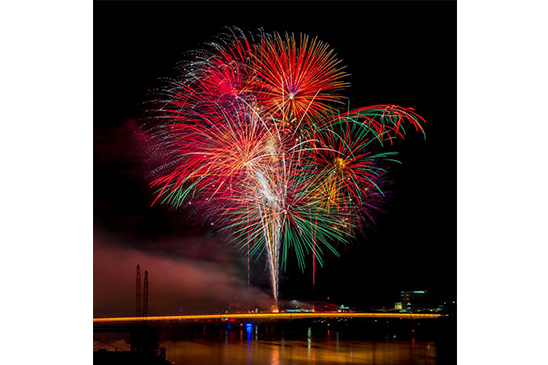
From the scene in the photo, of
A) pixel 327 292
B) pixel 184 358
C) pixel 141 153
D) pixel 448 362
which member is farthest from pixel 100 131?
pixel 184 358

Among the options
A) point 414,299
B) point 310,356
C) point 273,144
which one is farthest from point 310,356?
point 273,144

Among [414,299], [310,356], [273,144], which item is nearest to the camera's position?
[273,144]

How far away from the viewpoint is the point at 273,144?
5867 mm

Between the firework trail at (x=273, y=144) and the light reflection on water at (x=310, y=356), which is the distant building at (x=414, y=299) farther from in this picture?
the light reflection on water at (x=310, y=356)

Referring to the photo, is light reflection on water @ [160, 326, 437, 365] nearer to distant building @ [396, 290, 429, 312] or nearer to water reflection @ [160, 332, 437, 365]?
water reflection @ [160, 332, 437, 365]

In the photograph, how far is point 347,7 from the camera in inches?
216

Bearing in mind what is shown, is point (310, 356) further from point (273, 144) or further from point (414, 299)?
point (273, 144)

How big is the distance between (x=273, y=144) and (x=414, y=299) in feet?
13.5

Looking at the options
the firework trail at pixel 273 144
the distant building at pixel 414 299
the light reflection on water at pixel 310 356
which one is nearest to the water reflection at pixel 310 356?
the light reflection on water at pixel 310 356

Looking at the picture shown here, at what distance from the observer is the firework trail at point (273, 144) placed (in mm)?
5531

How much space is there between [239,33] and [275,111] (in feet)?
3.33

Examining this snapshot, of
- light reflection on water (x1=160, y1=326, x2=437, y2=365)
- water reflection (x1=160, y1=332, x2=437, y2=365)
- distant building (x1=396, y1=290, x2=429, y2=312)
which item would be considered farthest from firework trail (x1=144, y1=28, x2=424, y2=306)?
water reflection (x1=160, y1=332, x2=437, y2=365)
